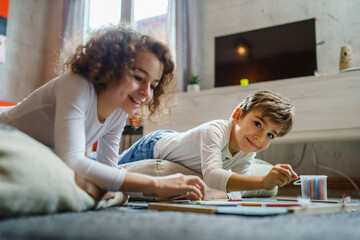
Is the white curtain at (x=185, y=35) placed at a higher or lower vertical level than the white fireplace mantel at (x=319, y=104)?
higher

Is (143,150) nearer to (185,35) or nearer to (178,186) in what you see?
(178,186)

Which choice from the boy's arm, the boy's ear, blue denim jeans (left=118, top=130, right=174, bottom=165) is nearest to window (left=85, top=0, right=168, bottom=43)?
blue denim jeans (left=118, top=130, right=174, bottom=165)

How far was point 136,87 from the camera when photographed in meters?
0.93

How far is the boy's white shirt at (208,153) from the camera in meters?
1.07

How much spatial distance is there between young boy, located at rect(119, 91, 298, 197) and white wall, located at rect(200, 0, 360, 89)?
5.53ft

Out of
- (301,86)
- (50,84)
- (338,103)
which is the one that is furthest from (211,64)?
(50,84)

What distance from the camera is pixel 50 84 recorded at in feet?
3.08

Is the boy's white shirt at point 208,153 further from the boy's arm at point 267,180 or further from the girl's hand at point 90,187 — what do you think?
the girl's hand at point 90,187

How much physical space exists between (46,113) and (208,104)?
1800mm

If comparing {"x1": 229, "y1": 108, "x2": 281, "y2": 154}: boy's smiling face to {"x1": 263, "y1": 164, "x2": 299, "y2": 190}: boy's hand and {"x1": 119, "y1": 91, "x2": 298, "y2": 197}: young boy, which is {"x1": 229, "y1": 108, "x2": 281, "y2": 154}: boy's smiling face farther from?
{"x1": 263, "y1": 164, "x2": 299, "y2": 190}: boy's hand

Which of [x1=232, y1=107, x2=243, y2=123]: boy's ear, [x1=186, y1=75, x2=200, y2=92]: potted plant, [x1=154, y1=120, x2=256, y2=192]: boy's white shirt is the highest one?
[x1=186, y1=75, x2=200, y2=92]: potted plant

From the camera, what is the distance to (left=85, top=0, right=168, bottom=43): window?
137 inches

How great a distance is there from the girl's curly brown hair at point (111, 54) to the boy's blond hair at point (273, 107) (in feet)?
1.14

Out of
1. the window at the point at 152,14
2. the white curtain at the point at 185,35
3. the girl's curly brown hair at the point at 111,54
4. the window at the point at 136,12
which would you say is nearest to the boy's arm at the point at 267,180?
the girl's curly brown hair at the point at 111,54
